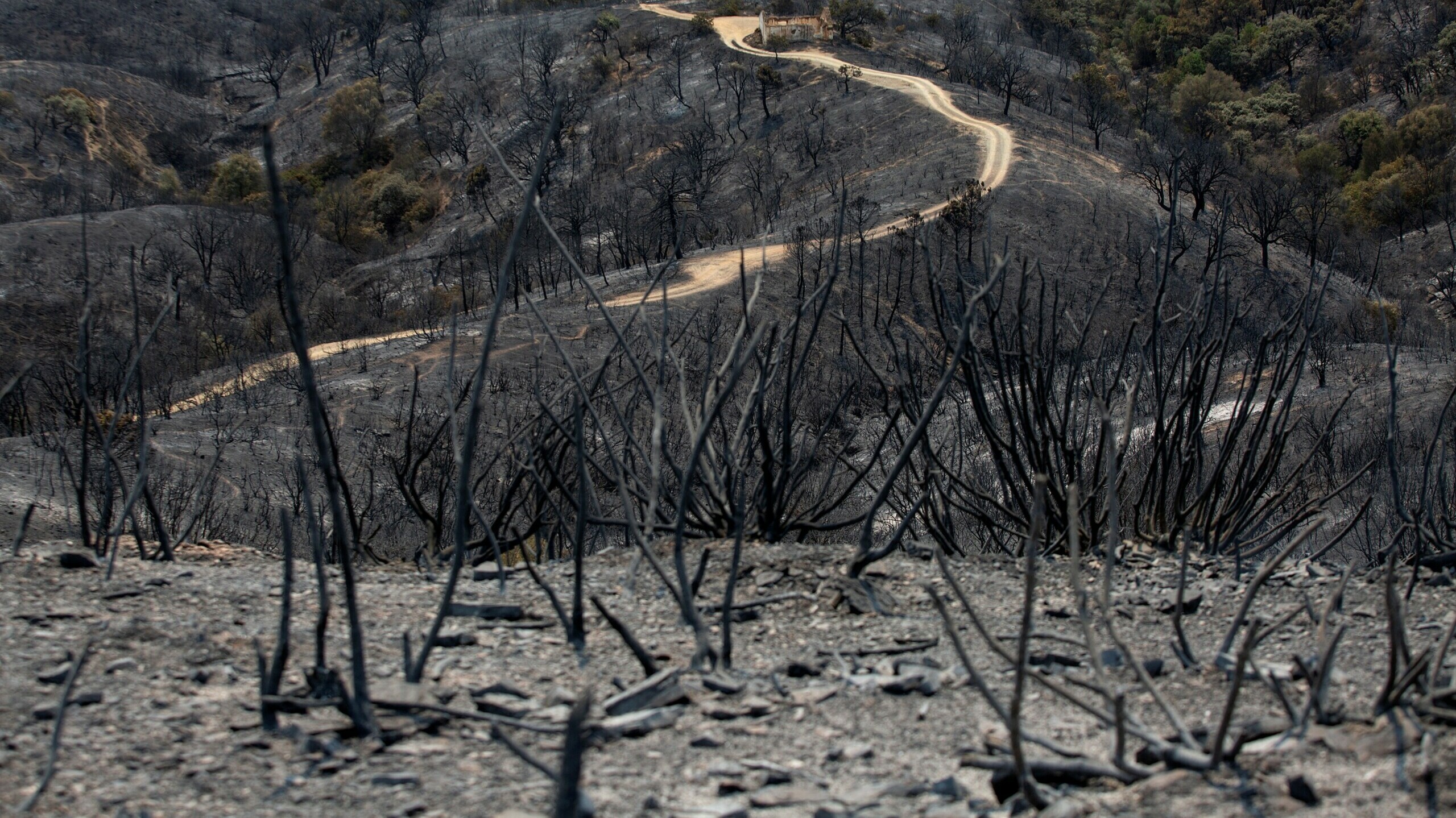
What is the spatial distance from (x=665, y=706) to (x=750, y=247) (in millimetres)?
31818

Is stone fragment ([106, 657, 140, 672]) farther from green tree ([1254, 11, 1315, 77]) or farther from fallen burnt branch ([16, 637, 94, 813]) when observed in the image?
green tree ([1254, 11, 1315, 77])

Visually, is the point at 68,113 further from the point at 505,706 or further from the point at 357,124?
the point at 505,706

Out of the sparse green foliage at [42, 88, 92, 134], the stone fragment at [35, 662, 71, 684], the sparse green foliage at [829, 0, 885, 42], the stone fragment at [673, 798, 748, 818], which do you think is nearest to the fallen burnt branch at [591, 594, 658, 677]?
the stone fragment at [673, 798, 748, 818]

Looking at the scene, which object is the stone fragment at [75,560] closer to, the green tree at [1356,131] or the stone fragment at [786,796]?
the stone fragment at [786,796]

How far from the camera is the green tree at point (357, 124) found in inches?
2361

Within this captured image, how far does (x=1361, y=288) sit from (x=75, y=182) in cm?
5567

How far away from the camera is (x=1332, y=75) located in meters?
60.7

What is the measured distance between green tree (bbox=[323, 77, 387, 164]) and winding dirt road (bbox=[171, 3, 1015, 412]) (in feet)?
66.4

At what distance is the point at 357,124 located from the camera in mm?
60312

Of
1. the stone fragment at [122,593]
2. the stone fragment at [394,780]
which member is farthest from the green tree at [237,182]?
the stone fragment at [394,780]

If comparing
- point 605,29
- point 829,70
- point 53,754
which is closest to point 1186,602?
point 53,754

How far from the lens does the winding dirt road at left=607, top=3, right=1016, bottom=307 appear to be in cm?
3050

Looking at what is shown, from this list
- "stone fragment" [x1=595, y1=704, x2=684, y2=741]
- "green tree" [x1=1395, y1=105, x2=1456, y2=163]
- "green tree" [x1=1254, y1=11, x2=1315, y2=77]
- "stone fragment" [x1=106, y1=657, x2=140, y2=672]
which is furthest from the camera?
"green tree" [x1=1254, y1=11, x2=1315, y2=77]

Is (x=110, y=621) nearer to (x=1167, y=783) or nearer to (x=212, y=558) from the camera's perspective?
(x=212, y=558)
